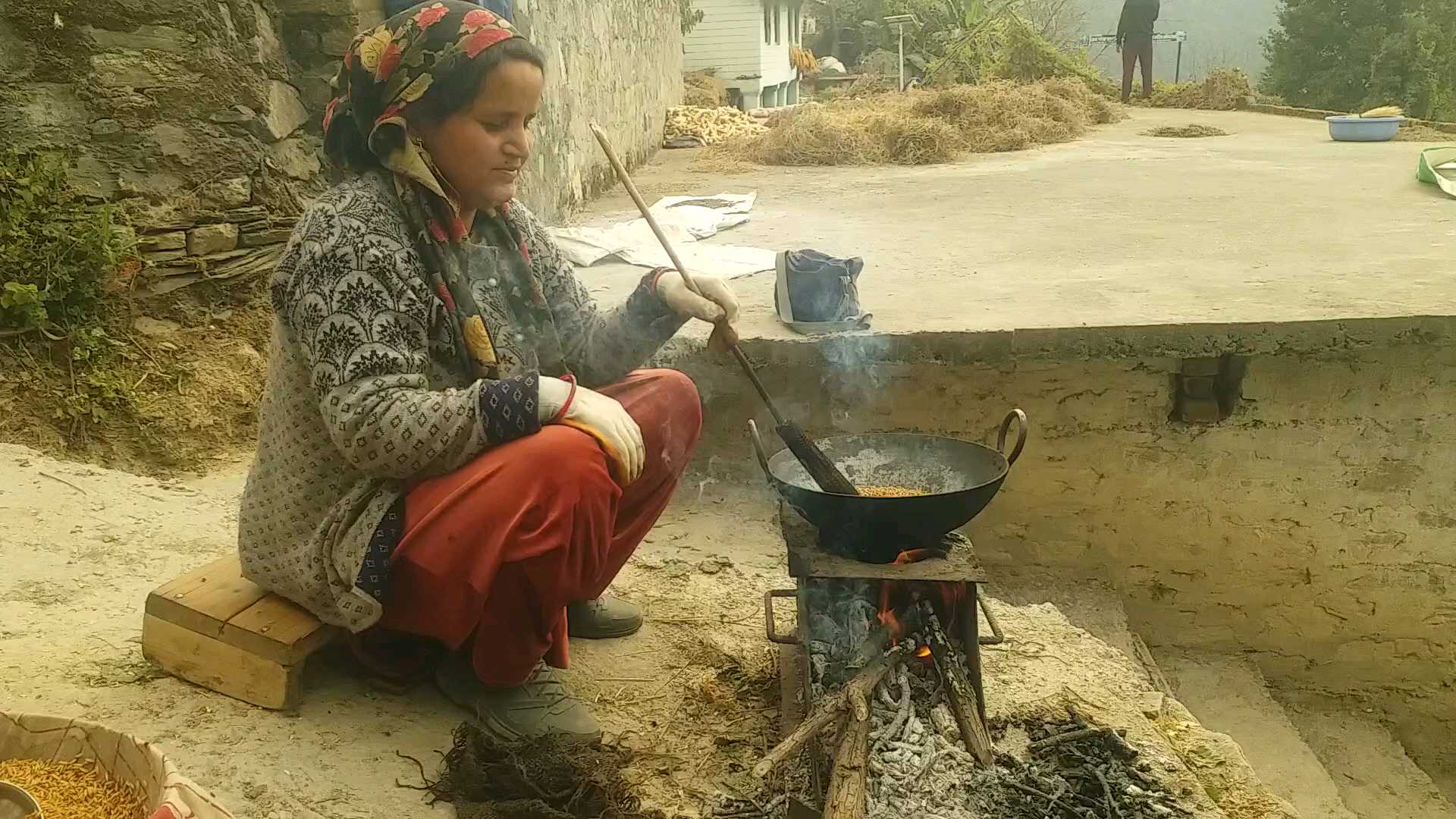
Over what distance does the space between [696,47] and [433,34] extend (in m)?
17.9

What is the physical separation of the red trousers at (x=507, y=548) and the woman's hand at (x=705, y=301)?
484 millimetres

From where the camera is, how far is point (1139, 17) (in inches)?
511

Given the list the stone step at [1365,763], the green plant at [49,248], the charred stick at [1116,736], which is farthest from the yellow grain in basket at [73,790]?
the stone step at [1365,763]

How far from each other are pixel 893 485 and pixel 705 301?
0.58 m

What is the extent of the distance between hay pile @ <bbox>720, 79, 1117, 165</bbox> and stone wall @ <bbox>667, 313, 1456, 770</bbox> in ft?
17.1

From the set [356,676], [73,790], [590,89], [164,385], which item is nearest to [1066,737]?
[356,676]

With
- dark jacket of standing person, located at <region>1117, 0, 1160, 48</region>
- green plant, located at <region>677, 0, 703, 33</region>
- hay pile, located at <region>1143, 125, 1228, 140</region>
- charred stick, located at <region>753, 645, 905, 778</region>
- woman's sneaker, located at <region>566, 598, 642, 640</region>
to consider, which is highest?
green plant, located at <region>677, 0, 703, 33</region>

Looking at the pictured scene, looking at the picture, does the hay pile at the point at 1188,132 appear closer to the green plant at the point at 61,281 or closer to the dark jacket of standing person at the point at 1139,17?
the dark jacket of standing person at the point at 1139,17

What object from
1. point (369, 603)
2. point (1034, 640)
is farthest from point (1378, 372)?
point (369, 603)

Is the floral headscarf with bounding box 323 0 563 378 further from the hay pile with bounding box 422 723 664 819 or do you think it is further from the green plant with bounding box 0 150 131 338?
the green plant with bounding box 0 150 131 338

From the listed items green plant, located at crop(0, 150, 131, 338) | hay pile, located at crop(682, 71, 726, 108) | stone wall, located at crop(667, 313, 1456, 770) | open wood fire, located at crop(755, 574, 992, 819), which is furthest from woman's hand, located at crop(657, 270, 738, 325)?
hay pile, located at crop(682, 71, 726, 108)

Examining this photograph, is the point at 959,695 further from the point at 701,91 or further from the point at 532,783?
the point at 701,91

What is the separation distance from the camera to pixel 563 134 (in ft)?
17.6

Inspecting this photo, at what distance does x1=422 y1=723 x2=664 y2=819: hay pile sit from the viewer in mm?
1812
